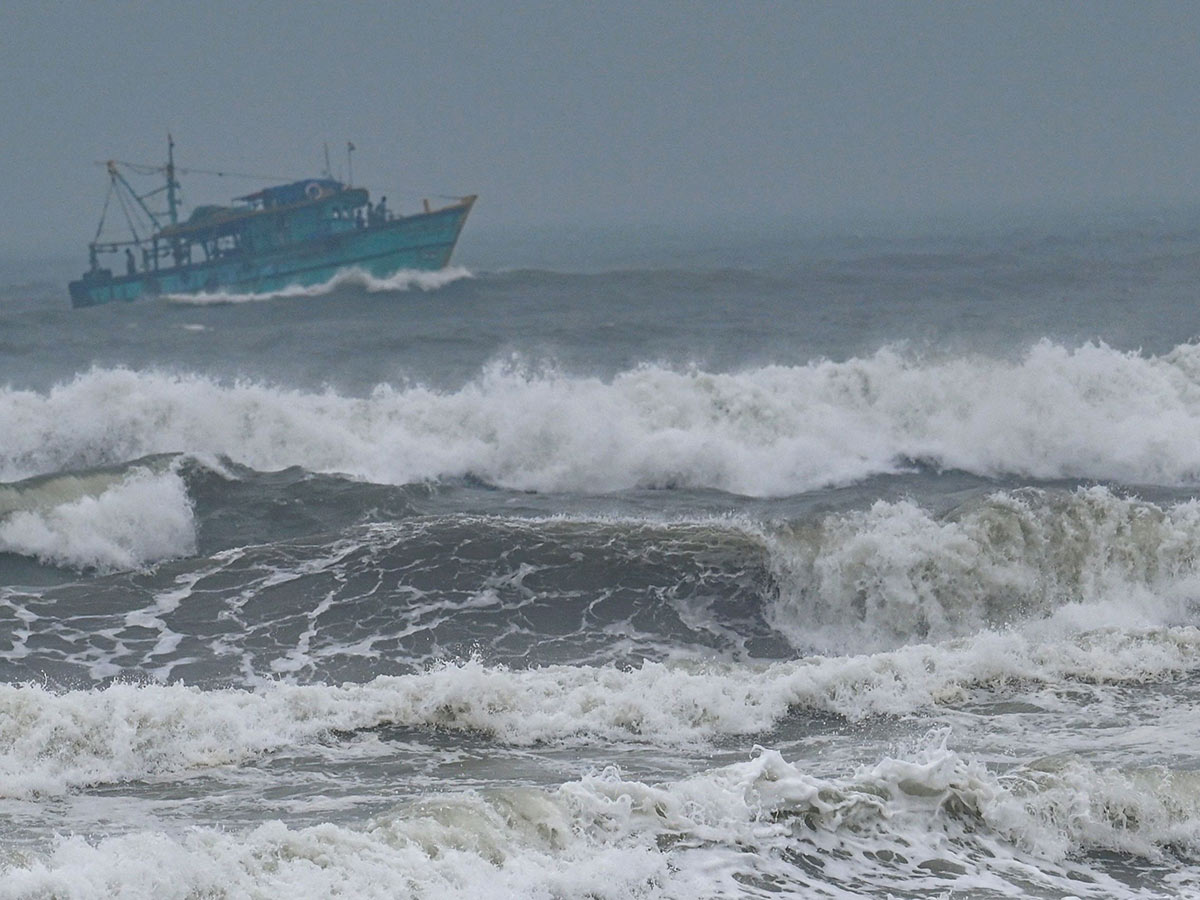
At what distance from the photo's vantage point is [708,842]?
377 inches

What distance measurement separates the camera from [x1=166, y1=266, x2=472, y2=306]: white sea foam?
6588 cm

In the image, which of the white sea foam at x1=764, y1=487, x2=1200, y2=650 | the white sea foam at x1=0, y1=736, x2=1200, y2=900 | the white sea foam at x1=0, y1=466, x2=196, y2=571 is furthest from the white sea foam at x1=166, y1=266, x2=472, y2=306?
the white sea foam at x1=0, y1=736, x2=1200, y2=900

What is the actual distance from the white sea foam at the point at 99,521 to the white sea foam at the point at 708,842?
10924mm

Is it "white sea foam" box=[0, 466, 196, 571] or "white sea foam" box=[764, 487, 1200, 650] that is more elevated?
"white sea foam" box=[0, 466, 196, 571]

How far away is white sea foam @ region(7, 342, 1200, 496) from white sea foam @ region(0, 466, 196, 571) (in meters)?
3.20

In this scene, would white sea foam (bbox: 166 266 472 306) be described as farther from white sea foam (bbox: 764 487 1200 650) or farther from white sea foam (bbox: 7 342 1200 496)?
white sea foam (bbox: 764 487 1200 650)

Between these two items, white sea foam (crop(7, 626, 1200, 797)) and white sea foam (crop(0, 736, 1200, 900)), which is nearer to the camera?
white sea foam (crop(0, 736, 1200, 900))

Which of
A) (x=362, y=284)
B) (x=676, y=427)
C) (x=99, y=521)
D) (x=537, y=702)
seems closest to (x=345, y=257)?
(x=362, y=284)

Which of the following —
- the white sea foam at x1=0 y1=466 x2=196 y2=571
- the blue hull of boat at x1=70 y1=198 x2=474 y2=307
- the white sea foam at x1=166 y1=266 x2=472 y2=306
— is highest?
the blue hull of boat at x1=70 y1=198 x2=474 y2=307

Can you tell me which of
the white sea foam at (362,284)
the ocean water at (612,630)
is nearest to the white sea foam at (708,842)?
the ocean water at (612,630)

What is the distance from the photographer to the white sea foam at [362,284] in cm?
6588

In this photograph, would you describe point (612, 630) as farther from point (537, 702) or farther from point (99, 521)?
point (99, 521)

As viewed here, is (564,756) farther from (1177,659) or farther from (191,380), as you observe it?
(191,380)

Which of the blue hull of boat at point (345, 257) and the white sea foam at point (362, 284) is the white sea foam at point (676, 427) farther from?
the blue hull of boat at point (345, 257)
